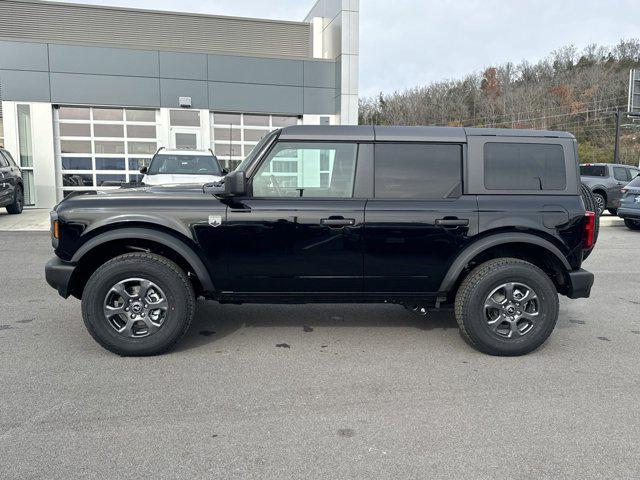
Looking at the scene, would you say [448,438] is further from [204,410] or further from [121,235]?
[121,235]

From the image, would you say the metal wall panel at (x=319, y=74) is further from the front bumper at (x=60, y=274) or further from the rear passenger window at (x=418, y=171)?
the front bumper at (x=60, y=274)

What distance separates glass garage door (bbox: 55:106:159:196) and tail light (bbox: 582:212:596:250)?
15391 mm

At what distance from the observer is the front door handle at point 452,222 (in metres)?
4.10

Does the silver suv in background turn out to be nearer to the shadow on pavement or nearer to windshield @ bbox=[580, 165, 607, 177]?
windshield @ bbox=[580, 165, 607, 177]

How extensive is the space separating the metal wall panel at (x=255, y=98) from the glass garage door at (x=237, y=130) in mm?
343

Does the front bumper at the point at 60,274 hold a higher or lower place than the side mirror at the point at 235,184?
lower

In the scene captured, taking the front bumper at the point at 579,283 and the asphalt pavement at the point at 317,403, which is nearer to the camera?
the asphalt pavement at the point at 317,403

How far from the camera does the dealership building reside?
16.2 m

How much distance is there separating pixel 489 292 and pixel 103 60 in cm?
1605

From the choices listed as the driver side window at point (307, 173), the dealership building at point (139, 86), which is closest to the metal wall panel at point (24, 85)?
the dealership building at point (139, 86)

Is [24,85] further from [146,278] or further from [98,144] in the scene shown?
[146,278]

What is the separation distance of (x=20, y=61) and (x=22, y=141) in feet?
8.04

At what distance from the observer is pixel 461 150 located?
422 centimetres

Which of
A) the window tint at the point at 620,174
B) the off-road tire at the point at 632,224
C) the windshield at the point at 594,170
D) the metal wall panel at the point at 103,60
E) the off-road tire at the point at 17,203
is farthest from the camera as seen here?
the metal wall panel at the point at 103,60
